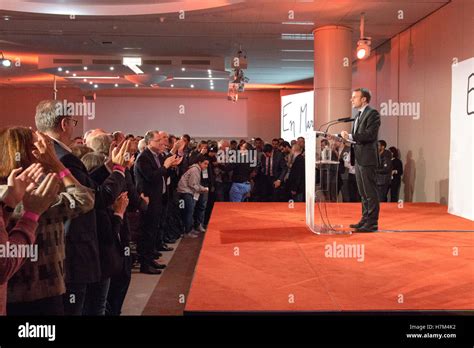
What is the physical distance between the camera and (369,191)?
6.01 m

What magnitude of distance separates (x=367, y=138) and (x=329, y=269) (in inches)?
77.9

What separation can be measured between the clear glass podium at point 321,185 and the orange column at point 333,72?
445cm

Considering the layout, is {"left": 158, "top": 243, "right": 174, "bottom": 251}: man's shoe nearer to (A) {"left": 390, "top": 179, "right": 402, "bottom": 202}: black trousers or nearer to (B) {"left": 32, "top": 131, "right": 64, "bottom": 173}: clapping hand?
(A) {"left": 390, "top": 179, "right": 402, "bottom": 202}: black trousers

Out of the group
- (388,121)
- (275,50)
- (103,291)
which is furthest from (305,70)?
(103,291)

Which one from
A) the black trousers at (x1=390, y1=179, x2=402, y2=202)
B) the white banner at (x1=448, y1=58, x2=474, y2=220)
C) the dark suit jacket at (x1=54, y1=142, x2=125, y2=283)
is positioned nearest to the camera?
the dark suit jacket at (x1=54, y1=142, x2=125, y2=283)

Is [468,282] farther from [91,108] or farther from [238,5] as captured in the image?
[91,108]

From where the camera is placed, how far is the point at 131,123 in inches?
856

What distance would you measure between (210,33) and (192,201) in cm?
437

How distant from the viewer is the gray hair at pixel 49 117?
2996 millimetres

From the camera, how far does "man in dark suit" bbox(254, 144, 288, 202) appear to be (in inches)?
402

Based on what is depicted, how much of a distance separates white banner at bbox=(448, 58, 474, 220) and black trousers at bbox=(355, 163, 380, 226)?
1979mm

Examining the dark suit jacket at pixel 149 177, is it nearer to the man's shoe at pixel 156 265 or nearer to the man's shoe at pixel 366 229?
the man's shoe at pixel 156 265

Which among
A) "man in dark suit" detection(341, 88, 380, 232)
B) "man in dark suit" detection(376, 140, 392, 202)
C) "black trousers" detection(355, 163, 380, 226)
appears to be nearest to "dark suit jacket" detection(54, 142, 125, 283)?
"man in dark suit" detection(341, 88, 380, 232)

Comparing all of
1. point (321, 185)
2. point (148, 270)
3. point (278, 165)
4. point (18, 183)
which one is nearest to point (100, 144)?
point (18, 183)
